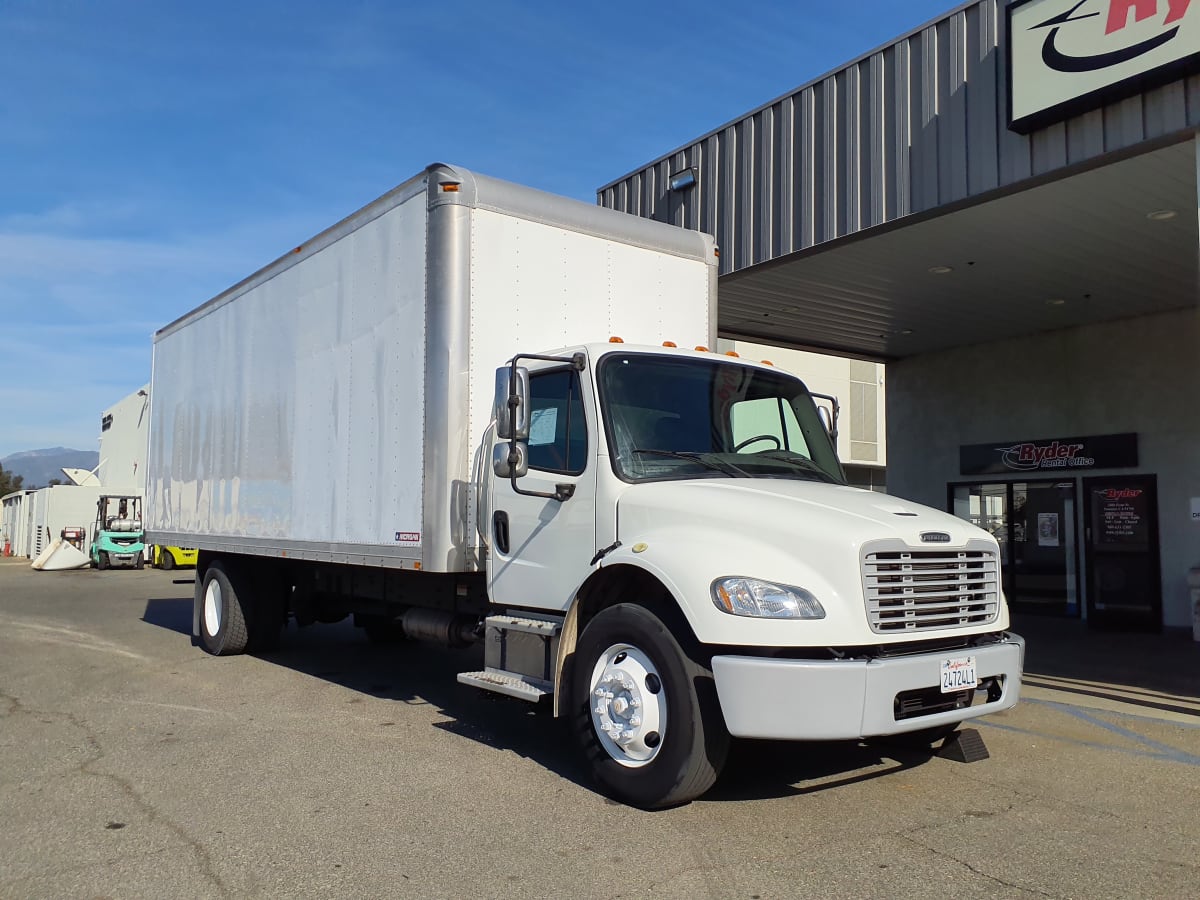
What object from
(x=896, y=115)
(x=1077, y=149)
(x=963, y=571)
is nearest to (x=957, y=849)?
(x=963, y=571)

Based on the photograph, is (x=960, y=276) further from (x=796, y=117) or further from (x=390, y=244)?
(x=390, y=244)

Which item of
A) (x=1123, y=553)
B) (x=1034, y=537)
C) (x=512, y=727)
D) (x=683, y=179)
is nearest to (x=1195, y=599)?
(x=1123, y=553)

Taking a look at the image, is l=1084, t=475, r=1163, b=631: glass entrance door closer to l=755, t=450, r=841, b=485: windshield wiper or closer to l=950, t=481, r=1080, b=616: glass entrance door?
l=950, t=481, r=1080, b=616: glass entrance door

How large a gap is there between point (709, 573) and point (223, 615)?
734 cm

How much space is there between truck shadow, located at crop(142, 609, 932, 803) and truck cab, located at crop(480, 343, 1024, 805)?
556 mm

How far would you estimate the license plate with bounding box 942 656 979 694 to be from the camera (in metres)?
4.98

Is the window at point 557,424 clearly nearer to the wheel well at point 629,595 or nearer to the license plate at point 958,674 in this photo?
the wheel well at point 629,595

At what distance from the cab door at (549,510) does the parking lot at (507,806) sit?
1.08 m

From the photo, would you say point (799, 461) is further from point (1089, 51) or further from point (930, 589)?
point (1089, 51)

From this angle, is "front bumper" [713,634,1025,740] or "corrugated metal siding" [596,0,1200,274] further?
"corrugated metal siding" [596,0,1200,274]

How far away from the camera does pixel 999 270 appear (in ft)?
40.5

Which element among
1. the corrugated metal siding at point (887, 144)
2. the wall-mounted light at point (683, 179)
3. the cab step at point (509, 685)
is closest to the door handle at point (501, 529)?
the cab step at point (509, 685)

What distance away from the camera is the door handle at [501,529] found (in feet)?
21.3

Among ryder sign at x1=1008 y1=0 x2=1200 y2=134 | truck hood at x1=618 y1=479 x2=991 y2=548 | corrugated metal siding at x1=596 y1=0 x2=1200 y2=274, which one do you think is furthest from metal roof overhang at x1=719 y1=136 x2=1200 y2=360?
truck hood at x1=618 y1=479 x2=991 y2=548
